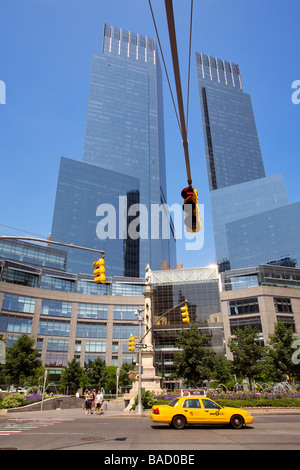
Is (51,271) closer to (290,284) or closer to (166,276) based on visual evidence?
(166,276)

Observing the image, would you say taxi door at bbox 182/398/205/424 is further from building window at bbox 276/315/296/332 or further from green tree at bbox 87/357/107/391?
building window at bbox 276/315/296/332

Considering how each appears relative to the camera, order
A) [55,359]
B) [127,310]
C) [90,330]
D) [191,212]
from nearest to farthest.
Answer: [191,212]
[55,359]
[90,330]
[127,310]

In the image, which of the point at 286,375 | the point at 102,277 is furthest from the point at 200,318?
the point at 102,277

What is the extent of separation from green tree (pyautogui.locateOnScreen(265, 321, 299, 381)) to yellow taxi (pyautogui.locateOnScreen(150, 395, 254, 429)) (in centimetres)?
2511

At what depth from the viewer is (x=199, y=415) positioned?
44.8 ft

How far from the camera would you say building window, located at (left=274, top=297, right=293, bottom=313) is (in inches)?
3009

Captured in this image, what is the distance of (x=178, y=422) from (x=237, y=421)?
2.65m

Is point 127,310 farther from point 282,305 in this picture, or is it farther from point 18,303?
point 282,305

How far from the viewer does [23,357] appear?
39.6m

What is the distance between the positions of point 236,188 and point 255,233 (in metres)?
46.6

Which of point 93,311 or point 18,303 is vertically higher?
point 18,303

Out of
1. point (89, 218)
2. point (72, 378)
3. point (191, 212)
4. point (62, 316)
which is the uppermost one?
point (89, 218)

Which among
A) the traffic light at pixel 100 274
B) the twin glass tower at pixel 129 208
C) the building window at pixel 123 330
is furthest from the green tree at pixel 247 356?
the twin glass tower at pixel 129 208

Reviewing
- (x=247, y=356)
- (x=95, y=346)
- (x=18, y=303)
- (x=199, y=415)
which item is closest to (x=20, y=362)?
(x=247, y=356)
